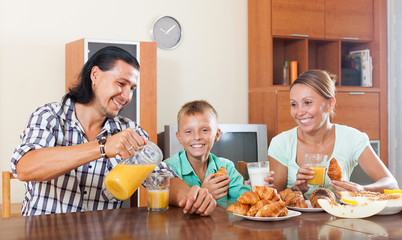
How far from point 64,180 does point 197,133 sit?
2.07 feet

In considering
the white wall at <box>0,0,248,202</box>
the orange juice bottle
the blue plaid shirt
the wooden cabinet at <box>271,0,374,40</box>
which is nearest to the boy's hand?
the blue plaid shirt

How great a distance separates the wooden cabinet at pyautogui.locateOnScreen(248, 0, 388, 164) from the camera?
4082 mm

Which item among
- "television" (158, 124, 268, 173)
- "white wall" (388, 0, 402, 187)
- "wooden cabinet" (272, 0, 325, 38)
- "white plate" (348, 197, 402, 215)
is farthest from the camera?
"white wall" (388, 0, 402, 187)

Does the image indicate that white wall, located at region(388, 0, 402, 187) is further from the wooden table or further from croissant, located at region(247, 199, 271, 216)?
croissant, located at region(247, 199, 271, 216)

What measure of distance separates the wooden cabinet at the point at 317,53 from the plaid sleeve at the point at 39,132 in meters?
2.51

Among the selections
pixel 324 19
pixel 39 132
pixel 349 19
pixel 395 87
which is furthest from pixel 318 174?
pixel 395 87

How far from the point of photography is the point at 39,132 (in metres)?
1.71

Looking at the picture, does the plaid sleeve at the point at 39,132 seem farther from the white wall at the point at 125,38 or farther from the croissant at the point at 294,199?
the white wall at the point at 125,38

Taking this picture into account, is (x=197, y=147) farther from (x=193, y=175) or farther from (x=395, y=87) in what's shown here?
(x=395, y=87)

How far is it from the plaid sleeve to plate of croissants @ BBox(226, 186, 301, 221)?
0.73 metres

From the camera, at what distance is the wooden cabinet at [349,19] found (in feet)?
14.1

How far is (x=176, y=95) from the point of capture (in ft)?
13.4

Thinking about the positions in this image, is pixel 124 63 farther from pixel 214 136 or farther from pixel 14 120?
pixel 14 120

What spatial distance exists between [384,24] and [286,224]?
3.70 metres
